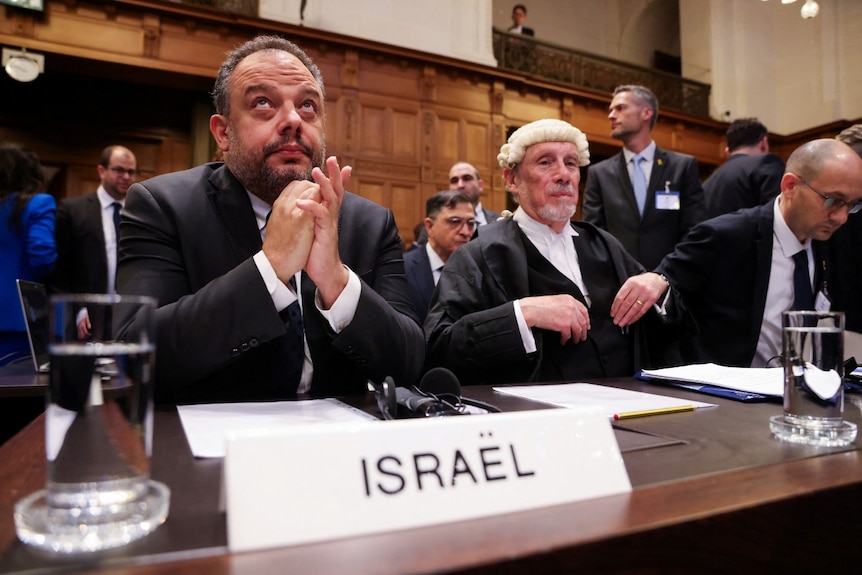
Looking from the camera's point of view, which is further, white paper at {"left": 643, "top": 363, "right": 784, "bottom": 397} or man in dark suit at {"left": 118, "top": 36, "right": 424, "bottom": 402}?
white paper at {"left": 643, "top": 363, "right": 784, "bottom": 397}

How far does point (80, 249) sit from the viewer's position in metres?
4.32

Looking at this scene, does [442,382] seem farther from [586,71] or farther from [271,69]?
[586,71]

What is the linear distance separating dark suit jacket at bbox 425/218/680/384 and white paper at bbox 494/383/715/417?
0.86 feet

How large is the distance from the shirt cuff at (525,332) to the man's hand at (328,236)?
575 mm

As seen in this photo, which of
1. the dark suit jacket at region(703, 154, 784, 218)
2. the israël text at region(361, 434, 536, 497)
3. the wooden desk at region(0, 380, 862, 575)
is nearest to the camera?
the wooden desk at region(0, 380, 862, 575)

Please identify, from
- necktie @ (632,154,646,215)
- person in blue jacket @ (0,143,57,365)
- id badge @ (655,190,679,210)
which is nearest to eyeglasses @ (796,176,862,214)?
id badge @ (655,190,679,210)

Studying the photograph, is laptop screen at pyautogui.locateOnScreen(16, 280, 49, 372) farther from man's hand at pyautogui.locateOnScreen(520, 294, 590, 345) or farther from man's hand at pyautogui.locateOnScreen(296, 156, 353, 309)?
man's hand at pyautogui.locateOnScreen(520, 294, 590, 345)

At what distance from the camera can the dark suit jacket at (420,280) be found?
3.67 m

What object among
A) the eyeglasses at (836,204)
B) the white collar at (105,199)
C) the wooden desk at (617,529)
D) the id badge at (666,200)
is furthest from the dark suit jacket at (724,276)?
the white collar at (105,199)

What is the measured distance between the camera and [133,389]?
570 mm

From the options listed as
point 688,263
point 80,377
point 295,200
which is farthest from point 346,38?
point 80,377

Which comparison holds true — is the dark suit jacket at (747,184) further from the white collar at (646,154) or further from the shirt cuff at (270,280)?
the shirt cuff at (270,280)

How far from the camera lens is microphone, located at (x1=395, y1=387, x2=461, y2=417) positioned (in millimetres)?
902

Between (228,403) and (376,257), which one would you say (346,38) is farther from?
(228,403)
